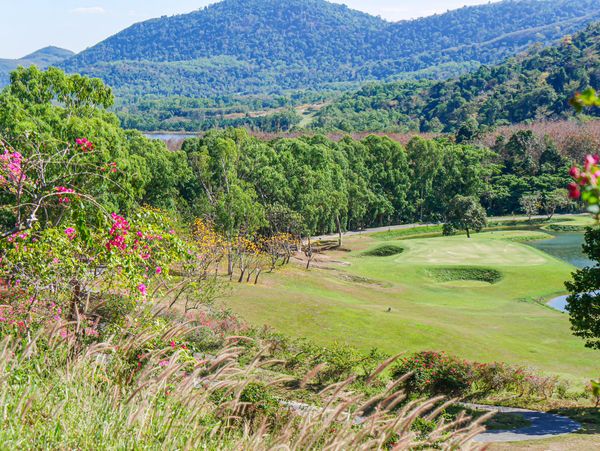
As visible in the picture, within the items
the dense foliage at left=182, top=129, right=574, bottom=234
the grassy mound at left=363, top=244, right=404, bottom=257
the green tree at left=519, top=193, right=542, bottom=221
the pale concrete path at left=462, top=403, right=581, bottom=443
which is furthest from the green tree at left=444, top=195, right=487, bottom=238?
the pale concrete path at left=462, top=403, right=581, bottom=443

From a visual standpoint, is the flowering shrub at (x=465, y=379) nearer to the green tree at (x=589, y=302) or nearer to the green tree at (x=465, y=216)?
the green tree at (x=589, y=302)

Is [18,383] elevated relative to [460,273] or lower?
elevated

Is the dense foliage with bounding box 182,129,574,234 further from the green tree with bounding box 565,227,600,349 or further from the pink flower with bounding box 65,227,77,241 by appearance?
the pink flower with bounding box 65,227,77,241

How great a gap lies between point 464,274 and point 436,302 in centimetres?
1216

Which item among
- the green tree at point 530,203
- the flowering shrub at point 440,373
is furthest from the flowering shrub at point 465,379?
the green tree at point 530,203

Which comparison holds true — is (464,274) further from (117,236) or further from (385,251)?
(117,236)

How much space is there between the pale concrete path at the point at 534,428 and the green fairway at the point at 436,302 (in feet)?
23.0

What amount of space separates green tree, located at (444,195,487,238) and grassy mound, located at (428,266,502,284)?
2188cm

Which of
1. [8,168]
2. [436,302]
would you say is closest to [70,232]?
[8,168]

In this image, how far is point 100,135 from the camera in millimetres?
37156

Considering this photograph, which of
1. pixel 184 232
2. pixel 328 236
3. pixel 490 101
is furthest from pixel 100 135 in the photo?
pixel 490 101

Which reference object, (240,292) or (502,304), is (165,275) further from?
(502,304)

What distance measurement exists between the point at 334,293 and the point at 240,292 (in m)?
10.7

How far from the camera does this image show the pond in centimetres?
6659
